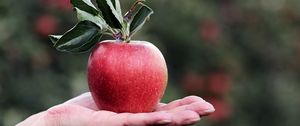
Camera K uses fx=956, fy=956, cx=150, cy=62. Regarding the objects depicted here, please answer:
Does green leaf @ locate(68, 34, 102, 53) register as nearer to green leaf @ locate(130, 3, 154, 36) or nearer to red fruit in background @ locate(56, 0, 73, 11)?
green leaf @ locate(130, 3, 154, 36)

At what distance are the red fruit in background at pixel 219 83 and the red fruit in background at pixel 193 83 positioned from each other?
0.08 meters

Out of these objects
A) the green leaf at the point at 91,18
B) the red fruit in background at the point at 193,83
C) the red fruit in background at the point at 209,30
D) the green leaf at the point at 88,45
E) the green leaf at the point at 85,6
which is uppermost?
the green leaf at the point at 85,6

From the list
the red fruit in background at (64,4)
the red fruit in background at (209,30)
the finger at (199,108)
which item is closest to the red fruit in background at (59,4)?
the red fruit in background at (64,4)

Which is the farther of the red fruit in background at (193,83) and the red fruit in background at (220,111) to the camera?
the red fruit in background at (193,83)

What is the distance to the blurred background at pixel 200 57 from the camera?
5.46 meters

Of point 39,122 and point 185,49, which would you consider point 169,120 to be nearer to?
point 39,122

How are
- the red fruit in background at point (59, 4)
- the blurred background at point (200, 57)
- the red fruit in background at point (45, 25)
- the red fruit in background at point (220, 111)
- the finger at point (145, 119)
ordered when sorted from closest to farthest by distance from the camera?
1. the finger at point (145, 119)
2. the blurred background at point (200, 57)
3. the red fruit in background at point (45, 25)
4. the red fruit in background at point (59, 4)
5. the red fruit in background at point (220, 111)

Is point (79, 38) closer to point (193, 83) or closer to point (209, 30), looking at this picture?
point (209, 30)

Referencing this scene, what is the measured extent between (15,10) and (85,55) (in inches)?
23.4

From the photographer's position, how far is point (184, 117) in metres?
2.32

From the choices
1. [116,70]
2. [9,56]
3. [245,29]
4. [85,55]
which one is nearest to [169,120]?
[116,70]

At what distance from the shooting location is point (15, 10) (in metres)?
5.49

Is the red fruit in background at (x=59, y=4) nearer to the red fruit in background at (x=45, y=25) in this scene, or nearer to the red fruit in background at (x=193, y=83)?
the red fruit in background at (x=45, y=25)

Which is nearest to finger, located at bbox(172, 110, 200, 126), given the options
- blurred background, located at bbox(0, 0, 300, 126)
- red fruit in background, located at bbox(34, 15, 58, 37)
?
blurred background, located at bbox(0, 0, 300, 126)
